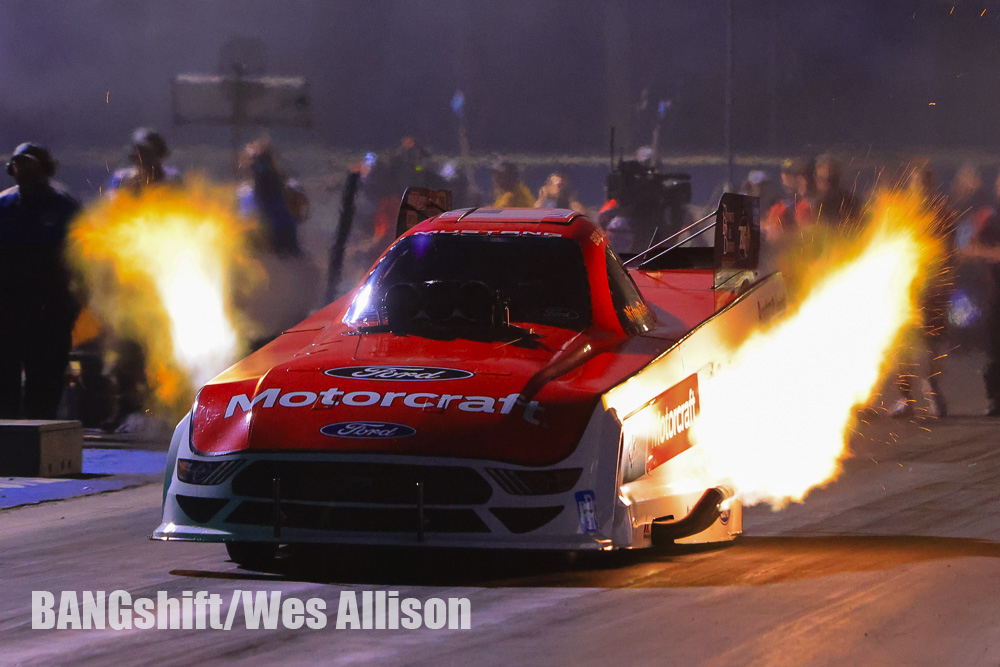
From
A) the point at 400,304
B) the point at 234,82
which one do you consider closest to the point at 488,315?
the point at 400,304

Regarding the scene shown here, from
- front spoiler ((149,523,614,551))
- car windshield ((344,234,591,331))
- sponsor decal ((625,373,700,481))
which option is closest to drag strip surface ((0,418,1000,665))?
front spoiler ((149,523,614,551))

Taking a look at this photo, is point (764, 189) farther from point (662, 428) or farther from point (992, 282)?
point (662, 428)

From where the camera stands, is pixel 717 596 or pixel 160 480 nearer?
pixel 717 596

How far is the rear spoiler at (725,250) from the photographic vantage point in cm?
883

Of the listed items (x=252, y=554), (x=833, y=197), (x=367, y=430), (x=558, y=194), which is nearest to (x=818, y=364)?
(x=833, y=197)

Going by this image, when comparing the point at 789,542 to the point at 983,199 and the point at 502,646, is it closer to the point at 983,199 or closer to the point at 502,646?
the point at 502,646

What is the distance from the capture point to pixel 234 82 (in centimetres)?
Result: 1822

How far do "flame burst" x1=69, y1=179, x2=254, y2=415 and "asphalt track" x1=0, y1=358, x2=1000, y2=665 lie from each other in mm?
3590

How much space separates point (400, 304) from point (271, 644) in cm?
234

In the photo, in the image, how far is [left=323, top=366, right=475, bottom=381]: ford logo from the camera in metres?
6.79

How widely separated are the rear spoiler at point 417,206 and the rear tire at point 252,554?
2.92m

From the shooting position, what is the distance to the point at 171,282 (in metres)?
13.0

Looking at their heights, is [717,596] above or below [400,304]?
below

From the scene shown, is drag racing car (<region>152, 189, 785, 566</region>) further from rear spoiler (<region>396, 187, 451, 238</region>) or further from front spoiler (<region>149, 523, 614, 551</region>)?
rear spoiler (<region>396, 187, 451, 238</region>)
